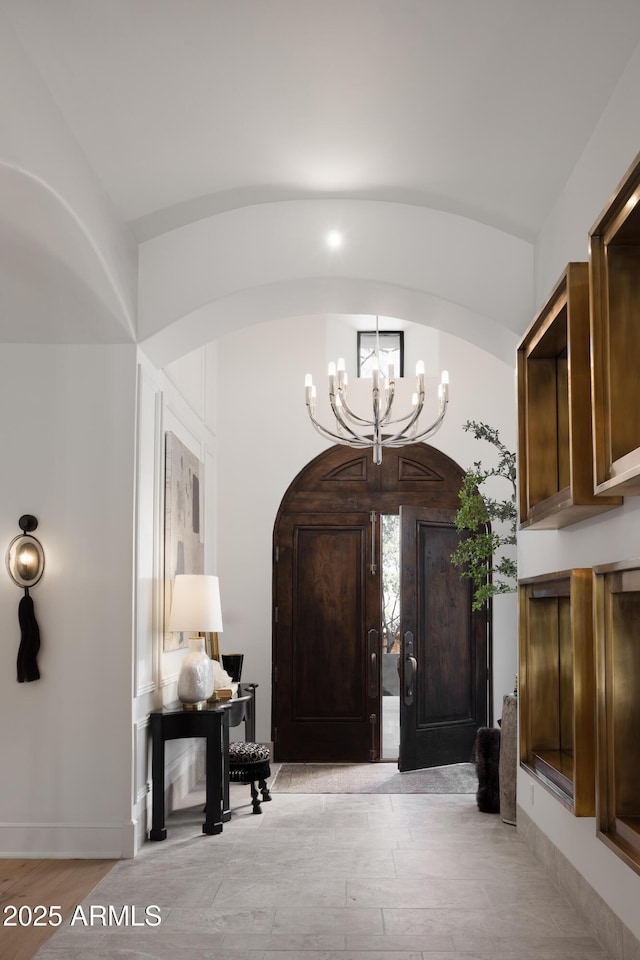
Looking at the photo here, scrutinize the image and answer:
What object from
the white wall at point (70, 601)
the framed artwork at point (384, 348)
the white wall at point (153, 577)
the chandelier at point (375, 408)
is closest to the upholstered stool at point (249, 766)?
the white wall at point (153, 577)

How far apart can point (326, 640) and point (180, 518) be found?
2.16 metres

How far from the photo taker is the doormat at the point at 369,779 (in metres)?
6.45

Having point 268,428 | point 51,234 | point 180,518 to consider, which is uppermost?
point 51,234

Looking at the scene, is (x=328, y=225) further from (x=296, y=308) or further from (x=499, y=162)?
(x=499, y=162)

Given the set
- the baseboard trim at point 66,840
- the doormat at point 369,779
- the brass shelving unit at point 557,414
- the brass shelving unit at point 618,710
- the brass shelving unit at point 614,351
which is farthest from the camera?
the doormat at point 369,779

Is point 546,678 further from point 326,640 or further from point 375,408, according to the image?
point 326,640

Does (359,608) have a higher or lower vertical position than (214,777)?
higher

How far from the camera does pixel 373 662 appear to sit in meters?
7.70

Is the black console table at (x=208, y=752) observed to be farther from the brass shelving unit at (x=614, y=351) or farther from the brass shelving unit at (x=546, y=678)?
the brass shelving unit at (x=614, y=351)

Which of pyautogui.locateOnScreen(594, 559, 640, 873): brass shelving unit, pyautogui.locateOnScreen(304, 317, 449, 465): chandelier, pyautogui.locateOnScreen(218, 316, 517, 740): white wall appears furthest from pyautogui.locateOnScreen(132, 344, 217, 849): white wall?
pyautogui.locateOnScreen(594, 559, 640, 873): brass shelving unit

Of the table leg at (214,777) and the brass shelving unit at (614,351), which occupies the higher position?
the brass shelving unit at (614,351)

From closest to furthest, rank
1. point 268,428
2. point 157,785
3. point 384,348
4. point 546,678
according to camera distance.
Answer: point 546,678 < point 157,785 < point 268,428 < point 384,348

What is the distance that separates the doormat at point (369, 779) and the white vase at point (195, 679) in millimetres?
1399

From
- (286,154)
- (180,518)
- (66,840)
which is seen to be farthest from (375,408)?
(66,840)
